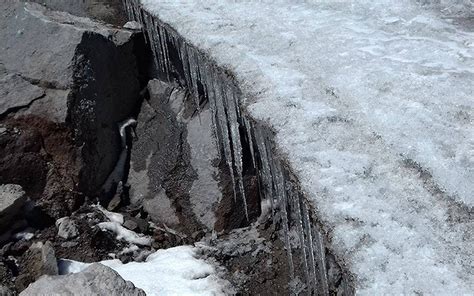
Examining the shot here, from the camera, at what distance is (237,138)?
372cm


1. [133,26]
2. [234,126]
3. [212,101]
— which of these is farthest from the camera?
[133,26]

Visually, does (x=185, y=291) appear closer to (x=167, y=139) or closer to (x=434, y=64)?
(x=167, y=139)

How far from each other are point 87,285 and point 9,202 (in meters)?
1.43

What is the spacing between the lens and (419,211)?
7.25 feet

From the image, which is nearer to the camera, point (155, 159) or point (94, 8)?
point (155, 159)

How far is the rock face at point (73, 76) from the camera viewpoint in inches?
166

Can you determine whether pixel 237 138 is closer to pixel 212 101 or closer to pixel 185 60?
pixel 212 101

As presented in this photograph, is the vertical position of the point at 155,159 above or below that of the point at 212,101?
below

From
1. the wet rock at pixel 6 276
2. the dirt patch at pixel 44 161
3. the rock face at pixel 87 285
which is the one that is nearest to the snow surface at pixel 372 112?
the rock face at pixel 87 285

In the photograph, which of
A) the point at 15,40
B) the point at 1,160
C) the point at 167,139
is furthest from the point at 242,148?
the point at 15,40

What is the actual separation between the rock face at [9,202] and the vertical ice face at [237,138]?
1493 mm

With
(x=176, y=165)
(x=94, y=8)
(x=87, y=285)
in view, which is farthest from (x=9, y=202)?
(x=94, y=8)

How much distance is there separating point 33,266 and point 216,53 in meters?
1.85

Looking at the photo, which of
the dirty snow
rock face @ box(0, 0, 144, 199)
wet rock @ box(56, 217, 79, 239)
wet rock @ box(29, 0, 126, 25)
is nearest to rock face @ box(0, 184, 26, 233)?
wet rock @ box(56, 217, 79, 239)
